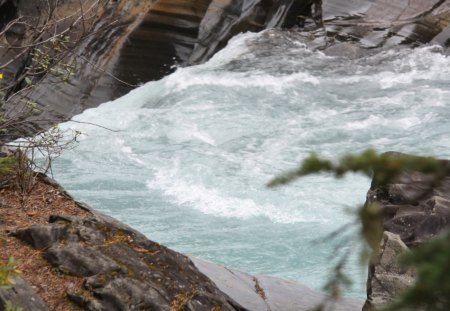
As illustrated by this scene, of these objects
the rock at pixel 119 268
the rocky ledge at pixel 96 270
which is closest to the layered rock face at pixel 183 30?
the rocky ledge at pixel 96 270

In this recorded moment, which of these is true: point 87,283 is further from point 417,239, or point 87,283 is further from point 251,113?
point 251,113

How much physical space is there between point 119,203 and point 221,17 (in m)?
6.74

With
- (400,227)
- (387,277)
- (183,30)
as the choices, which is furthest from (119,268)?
(183,30)

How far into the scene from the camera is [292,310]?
16.5ft

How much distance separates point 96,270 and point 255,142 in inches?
274

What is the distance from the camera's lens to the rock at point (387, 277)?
4664 mm

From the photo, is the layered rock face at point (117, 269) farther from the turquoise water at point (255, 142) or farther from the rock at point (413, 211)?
the turquoise water at point (255, 142)

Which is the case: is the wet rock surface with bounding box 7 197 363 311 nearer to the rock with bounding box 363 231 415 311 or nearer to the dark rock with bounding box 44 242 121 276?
the dark rock with bounding box 44 242 121 276

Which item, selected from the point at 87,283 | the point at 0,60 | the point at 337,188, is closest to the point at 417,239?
the point at 87,283

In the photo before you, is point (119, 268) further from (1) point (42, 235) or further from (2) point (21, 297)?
(2) point (21, 297)

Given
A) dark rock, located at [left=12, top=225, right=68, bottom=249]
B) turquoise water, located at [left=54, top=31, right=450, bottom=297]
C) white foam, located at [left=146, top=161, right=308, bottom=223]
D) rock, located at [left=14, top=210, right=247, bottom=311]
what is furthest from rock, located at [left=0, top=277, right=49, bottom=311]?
white foam, located at [left=146, top=161, right=308, bottom=223]

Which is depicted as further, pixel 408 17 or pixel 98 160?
pixel 408 17

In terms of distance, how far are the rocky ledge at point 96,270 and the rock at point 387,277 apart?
63 cm

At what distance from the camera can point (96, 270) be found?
410 cm
